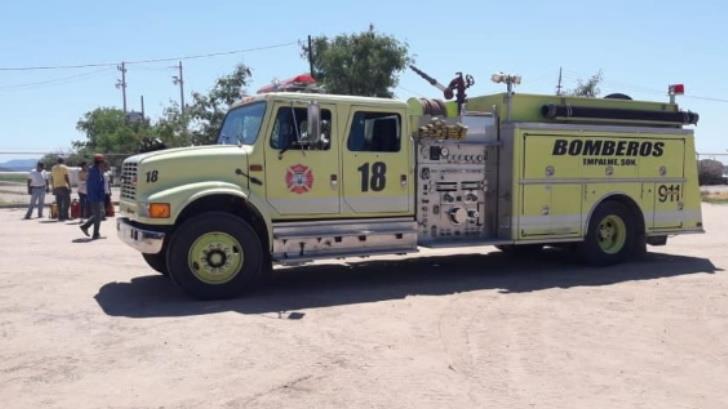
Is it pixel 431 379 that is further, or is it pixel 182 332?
pixel 182 332

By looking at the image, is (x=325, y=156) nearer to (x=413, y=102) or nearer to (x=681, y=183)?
(x=413, y=102)

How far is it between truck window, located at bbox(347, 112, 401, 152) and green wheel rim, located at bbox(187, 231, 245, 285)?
6.31 feet

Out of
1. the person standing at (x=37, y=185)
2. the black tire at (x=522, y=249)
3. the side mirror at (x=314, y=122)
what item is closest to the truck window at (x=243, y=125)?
the side mirror at (x=314, y=122)

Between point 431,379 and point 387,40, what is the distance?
85.7 ft

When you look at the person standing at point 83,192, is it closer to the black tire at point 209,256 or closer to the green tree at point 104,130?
the black tire at point 209,256

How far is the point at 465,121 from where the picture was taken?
948 cm

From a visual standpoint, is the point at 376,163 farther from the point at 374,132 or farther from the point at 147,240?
the point at 147,240

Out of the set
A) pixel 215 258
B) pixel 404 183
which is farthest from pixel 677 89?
pixel 215 258

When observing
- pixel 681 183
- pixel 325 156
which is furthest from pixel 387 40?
pixel 325 156

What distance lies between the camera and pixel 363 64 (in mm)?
29422

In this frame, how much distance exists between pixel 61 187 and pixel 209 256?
12100mm

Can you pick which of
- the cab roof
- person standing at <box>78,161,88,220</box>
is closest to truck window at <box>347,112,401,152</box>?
the cab roof

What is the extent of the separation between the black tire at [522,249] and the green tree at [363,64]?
1805cm

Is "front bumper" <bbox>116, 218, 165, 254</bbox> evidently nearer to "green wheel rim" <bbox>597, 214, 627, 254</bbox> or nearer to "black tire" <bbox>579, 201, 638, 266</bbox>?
"black tire" <bbox>579, 201, 638, 266</bbox>
